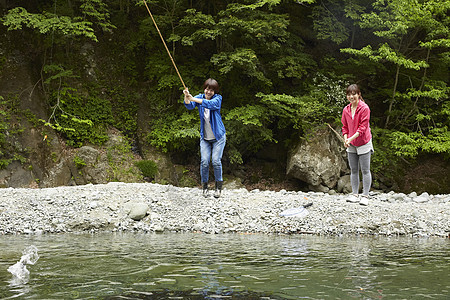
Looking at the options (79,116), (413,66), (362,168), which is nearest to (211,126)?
(362,168)

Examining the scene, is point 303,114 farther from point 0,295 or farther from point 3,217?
point 0,295

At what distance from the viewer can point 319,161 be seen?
1277 cm

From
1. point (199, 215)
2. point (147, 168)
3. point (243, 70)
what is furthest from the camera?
point (243, 70)

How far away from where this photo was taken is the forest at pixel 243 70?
12.1 metres

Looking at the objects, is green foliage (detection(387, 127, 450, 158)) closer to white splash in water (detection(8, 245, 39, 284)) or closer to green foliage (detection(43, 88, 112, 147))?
green foliage (detection(43, 88, 112, 147))

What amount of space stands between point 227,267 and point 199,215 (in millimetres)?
2866

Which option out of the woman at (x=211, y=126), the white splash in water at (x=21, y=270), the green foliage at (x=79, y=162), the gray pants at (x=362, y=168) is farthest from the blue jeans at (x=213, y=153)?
the green foliage at (x=79, y=162)

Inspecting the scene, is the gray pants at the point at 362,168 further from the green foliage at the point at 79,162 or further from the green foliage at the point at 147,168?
the green foliage at the point at 79,162

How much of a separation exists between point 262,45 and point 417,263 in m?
9.97

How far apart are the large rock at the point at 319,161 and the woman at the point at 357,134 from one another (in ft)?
17.3

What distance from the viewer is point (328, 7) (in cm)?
1459

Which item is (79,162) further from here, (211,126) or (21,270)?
(21,270)

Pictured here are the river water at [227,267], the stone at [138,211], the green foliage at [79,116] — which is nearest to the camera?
the river water at [227,267]

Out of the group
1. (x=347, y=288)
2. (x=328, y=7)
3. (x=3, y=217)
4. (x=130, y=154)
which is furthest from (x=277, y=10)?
(x=347, y=288)
